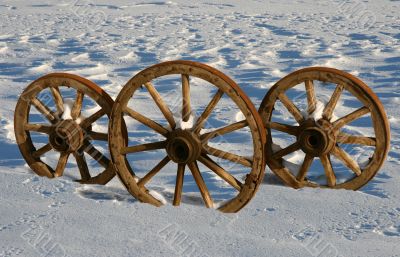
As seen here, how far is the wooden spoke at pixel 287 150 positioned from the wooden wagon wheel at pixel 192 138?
10.8 inches

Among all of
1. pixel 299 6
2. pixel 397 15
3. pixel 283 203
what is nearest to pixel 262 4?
pixel 299 6

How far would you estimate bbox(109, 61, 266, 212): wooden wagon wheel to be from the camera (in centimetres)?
384

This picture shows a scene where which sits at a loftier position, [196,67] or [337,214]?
[196,67]

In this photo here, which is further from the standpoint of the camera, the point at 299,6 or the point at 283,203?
the point at 299,6

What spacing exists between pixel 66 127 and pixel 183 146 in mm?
864

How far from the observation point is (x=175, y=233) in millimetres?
3738

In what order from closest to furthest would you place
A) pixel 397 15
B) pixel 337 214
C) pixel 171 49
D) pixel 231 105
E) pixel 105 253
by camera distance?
pixel 105 253 < pixel 337 214 < pixel 231 105 < pixel 171 49 < pixel 397 15

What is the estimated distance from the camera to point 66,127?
4320mm

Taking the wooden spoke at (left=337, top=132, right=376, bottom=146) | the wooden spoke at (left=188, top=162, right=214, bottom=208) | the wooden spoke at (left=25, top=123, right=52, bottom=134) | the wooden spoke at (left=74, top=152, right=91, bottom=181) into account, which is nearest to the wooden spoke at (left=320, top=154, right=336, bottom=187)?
the wooden spoke at (left=337, top=132, right=376, bottom=146)

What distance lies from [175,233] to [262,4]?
37.3ft

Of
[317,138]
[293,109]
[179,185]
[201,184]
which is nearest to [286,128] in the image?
[293,109]

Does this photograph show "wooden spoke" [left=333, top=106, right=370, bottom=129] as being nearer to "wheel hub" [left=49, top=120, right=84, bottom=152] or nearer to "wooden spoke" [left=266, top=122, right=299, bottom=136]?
"wooden spoke" [left=266, top=122, right=299, bottom=136]

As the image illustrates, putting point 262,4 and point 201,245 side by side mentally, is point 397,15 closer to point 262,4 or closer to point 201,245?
point 262,4

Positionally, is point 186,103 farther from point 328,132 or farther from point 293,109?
point 328,132
